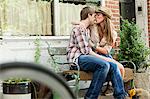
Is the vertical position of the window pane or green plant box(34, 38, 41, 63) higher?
the window pane

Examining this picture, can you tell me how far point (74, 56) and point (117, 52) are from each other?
1624 mm

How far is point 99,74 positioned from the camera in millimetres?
4480

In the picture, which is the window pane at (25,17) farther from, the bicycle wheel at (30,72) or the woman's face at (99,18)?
the bicycle wheel at (30,72)

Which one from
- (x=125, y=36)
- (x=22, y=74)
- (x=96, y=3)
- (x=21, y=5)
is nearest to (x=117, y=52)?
(x=125, y=36)

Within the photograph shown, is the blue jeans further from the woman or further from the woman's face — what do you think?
the woman's face

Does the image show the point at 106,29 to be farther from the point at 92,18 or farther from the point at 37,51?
the point at 37,51

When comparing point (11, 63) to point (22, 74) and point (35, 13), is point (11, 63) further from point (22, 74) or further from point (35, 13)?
point (35, 13)

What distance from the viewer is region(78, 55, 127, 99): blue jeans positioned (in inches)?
177

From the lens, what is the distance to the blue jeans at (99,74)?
448 centimetres

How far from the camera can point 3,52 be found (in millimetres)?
4711

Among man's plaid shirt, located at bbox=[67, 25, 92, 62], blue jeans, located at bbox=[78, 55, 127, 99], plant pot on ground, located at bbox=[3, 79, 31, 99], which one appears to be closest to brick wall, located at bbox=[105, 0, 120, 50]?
man's plaid shirt, located at bbox=[67, 25, 92, 62]

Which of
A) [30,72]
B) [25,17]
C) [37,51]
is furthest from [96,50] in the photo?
[30,72]

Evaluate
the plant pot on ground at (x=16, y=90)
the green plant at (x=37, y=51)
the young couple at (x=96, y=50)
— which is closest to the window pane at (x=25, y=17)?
the green plant at (x=37, y=51)

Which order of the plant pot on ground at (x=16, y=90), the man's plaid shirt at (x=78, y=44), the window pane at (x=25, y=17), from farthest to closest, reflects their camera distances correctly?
the window pane at (x=25, y=17) → the man's plaid shirt at (x=78, y=44) → the plant pot on ground at (x=16, y=90)
